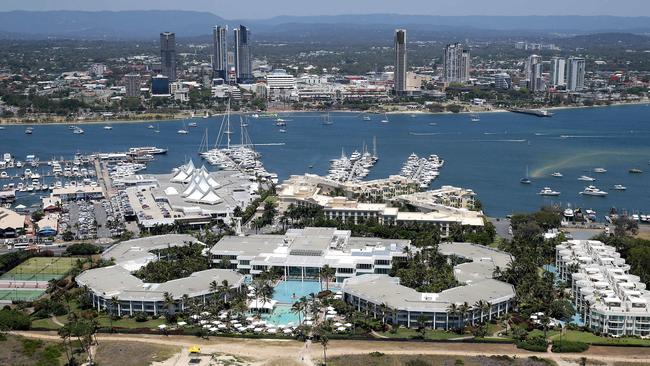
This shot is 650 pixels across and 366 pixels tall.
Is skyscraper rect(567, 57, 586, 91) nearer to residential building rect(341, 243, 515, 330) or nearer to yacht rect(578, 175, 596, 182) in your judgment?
yacht rect(578, 175, 596, 182)

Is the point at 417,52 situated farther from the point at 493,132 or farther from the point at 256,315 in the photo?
the point at 256,315

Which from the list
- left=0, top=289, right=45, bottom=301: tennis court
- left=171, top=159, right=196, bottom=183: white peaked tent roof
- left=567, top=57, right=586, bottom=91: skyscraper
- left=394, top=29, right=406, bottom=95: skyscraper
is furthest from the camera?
left=567, top=57, right=586, bottom=91: skyscraper

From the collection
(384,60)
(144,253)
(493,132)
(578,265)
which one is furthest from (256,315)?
(384,60)

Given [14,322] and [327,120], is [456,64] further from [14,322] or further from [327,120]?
[14,322]

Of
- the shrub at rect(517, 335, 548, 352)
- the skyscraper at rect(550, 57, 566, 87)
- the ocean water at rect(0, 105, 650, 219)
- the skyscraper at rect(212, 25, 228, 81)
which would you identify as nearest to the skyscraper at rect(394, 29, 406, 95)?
the ocean water at rect(0, 105, 650, 219)

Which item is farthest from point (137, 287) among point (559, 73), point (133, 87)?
point (559, 73)

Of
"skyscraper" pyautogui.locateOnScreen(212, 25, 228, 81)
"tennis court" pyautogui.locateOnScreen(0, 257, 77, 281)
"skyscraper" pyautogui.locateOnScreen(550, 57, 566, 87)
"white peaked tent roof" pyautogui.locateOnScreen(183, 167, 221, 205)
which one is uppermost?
"skyscraper" pyautogui.locateOnScreen(212, 25, 228, 81)
